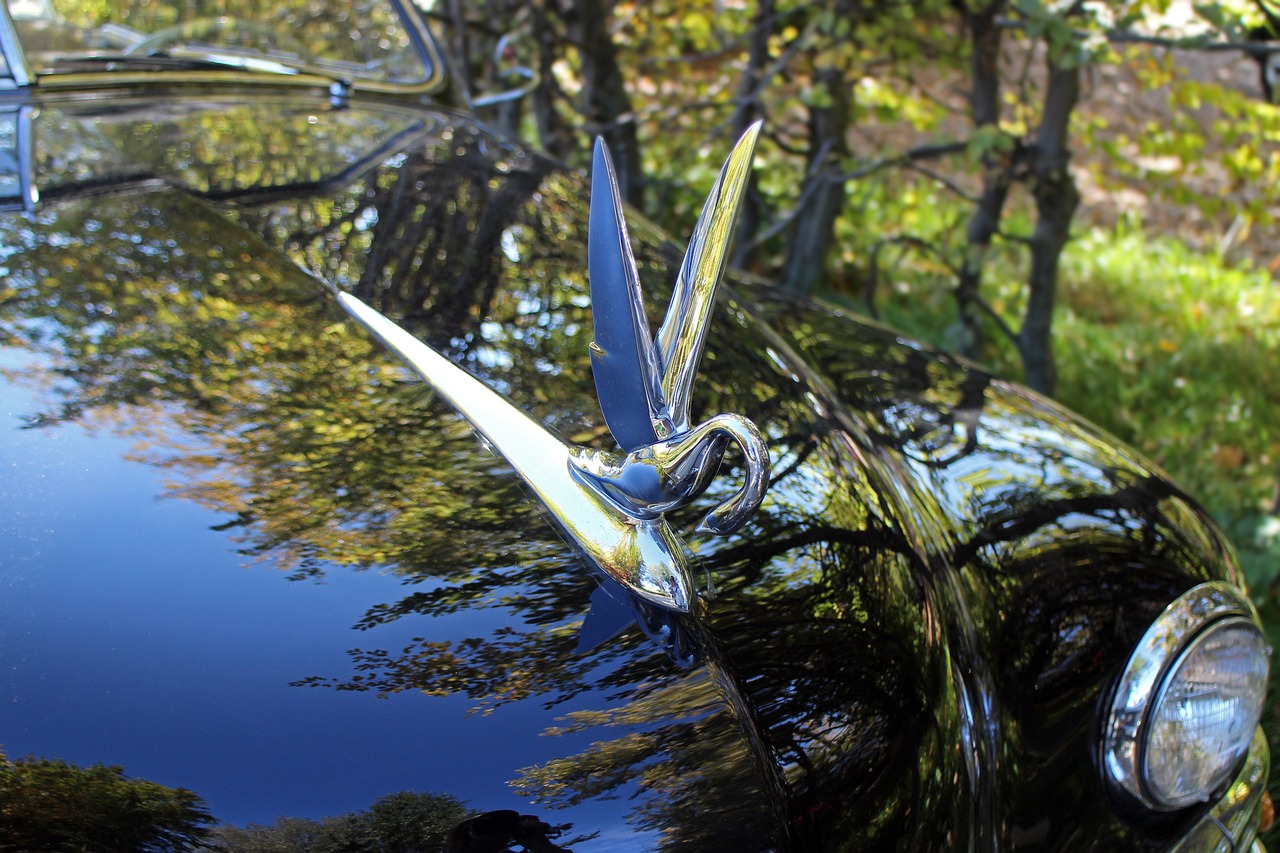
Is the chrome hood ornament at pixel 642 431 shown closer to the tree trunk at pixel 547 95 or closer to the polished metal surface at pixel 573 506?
the polished metal surface at pixel 573 506

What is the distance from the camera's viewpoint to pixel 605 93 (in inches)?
189

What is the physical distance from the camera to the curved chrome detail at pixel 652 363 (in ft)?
3.54

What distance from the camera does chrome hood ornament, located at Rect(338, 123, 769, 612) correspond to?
1.08 m

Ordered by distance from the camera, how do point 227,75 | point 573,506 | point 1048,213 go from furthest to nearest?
point 1048,213 → point 227,75 → point 573,506

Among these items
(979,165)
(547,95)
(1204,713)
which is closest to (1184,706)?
(1204,713)

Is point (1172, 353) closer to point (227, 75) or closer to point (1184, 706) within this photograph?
point (1184, 706)

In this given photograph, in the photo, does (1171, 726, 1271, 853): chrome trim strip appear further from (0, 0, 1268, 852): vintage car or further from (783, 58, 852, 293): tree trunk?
(783, 58, 852, 293): tree trunk

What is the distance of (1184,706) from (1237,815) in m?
0.27

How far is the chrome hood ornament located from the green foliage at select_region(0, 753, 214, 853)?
0.44 m

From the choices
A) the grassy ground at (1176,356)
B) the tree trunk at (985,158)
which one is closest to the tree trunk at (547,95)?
the grassy ground at (1176,356)

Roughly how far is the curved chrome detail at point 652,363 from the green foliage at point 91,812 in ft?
1.57

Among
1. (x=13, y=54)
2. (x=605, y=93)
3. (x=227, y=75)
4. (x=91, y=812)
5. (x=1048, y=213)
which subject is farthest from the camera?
(x=605, y=93)

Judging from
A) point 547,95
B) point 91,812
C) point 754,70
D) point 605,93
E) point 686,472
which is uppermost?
point 547,95

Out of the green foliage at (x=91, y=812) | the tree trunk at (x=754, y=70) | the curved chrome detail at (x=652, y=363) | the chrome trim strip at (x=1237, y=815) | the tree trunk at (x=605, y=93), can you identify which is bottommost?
the chrome trim strip at (x=1237, y=815)
